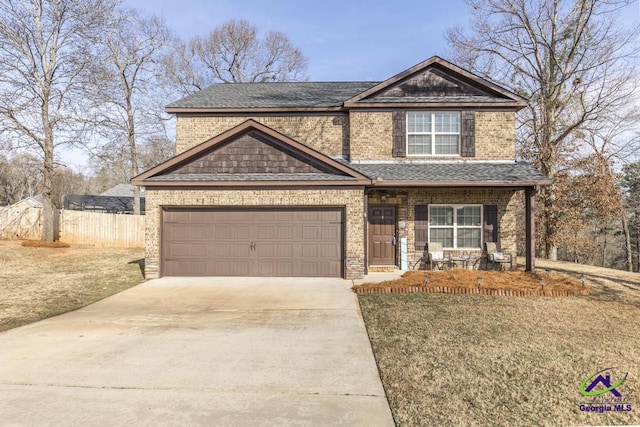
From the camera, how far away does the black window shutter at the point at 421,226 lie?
12102mm

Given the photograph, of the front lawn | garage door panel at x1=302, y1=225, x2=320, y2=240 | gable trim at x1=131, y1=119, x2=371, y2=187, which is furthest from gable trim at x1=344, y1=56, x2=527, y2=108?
the front lawn

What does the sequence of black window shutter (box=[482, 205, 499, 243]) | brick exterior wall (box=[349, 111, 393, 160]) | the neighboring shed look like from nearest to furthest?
1. black window shutter (box=[482, 205, 499, 243])
2. brick exterior wall (box=[349, 111, 393, 160])
3. the neighboring shed

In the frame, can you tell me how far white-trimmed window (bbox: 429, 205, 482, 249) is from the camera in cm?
1216

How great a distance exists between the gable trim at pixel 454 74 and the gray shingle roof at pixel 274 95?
103cm

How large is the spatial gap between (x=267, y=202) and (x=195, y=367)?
6.54 m

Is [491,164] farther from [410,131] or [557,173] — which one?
[557,173]

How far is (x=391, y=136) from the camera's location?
41.4 ft

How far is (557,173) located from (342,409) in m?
18.9

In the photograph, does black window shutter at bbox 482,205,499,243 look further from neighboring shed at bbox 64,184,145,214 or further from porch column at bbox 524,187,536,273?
neighboring shed at bbox 64,184,145,214

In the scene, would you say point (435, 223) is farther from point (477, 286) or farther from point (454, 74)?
point (454, 74)

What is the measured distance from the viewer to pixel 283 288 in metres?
9.38

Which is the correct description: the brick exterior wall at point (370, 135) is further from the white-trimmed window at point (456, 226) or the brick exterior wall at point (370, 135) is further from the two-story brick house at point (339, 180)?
the white-trimmed window at point (456, 226)

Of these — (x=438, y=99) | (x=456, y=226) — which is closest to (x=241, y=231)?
(x=456, y=226)

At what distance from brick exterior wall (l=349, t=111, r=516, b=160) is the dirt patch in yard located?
28.6ft
